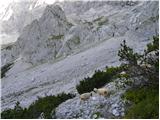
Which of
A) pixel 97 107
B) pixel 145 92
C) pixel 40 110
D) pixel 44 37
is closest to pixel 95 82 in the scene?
pixel 40 110

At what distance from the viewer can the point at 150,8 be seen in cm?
6469

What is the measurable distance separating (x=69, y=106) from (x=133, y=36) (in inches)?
1558

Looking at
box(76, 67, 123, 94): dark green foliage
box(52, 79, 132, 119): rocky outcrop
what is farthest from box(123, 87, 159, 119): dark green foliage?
box(76, 67, 123, 94): dark green foliage

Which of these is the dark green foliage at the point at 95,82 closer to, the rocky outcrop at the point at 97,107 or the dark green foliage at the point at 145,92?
the rocky outcrop at the point at 97,107

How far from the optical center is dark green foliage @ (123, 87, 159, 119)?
11.9 m

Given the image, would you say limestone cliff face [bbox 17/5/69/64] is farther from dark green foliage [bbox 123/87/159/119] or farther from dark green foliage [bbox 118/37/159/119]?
dark green foliage [bbox 123/87/159/119]

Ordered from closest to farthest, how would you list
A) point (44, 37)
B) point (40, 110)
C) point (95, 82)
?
point (40, 110) → point (95, 82) → point (44, 37)

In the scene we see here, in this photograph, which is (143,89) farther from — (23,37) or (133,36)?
(23,37)

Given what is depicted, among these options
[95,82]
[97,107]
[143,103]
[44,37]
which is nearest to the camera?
[143,103]

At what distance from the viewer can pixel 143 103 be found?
12.6 meters

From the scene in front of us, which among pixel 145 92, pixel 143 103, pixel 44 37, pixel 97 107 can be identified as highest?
pixel 44 37

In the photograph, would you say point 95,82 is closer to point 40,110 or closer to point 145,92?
point 40,110

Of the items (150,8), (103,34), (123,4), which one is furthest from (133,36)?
(123,4)

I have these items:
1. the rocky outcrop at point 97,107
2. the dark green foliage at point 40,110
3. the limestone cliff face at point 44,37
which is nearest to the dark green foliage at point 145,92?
the rocky outcrop at point 97,107
